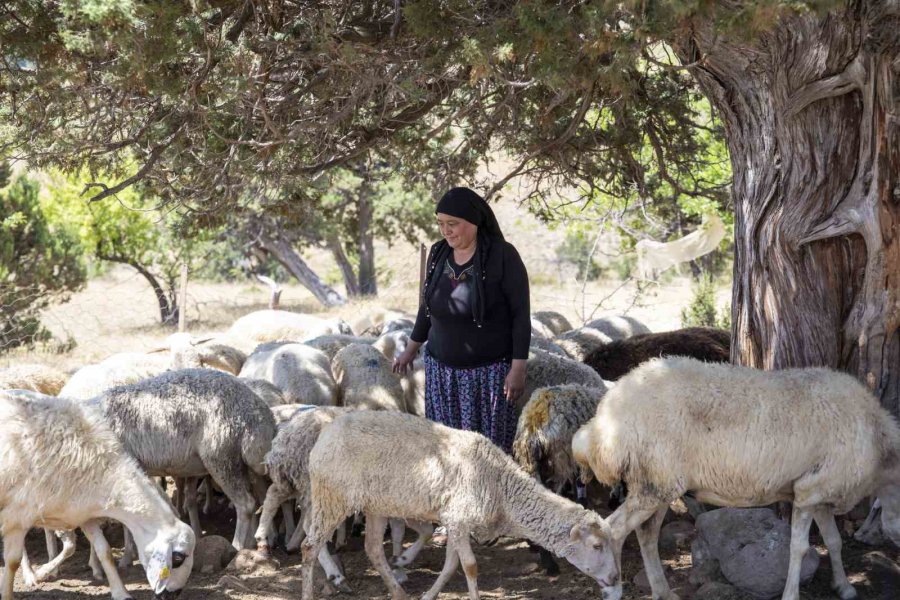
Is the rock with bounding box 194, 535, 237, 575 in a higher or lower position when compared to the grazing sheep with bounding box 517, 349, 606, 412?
lower

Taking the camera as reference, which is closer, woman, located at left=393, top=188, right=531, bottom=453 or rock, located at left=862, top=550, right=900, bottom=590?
rock, located at left=862, top=550, right=900, bottom=590

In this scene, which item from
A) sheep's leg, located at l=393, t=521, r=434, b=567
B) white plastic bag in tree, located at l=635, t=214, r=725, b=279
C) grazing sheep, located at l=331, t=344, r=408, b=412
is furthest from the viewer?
white plastic bag in tree, located at l=635, t=214, r=725, b=279

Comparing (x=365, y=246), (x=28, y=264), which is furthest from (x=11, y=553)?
(x=365, y=246)

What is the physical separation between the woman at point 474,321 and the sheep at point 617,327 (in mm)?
6084

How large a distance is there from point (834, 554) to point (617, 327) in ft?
22.9

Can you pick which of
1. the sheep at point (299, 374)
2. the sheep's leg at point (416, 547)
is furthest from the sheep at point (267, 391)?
the sheep's leg at point (416, 547)

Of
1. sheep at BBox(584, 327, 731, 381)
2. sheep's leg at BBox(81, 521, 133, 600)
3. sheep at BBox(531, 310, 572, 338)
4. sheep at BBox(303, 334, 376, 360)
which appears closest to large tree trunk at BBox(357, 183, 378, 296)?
sheep at BBox(531, 310, 572, 338)

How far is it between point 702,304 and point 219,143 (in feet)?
32.3

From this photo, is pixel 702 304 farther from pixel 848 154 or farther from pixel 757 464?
pixel 757 464

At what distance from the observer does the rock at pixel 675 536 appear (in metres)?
6.88

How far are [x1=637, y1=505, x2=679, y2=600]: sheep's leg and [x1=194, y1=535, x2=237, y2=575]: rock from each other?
2.94 metres

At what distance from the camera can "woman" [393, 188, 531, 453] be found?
624cm

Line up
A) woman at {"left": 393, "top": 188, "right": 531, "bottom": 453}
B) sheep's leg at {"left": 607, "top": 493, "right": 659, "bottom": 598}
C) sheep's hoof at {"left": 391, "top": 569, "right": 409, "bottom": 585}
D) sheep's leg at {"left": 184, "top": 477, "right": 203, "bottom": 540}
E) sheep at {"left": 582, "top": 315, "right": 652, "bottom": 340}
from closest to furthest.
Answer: sheep's leg at {"left": 607, "top": 493, "right": 659, "bottom": 598} < woman at {"left": 393, "top": 188, "right": 531, "bottom": 453} < sheep's hoof at {"left": 391, "top": 569, "right": 409, "bottom": 585} < sheep's leg at {"left": 184, "top": 477, "right": 203, "bottom": 540} < sheep at {"left": 582, "top": 315, "right": 652, "bottom": 340}

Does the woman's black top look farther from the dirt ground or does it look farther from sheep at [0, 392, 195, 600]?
sheep at [0, 392, 195, 600]
